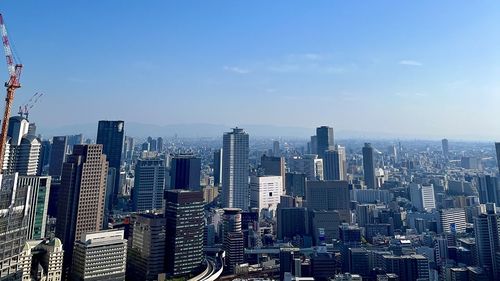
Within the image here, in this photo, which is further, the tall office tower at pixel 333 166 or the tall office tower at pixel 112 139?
the tall office tower at pixel 333 166

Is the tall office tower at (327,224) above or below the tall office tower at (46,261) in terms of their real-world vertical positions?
above

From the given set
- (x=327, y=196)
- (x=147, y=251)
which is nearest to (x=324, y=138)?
(x=327, y=196)

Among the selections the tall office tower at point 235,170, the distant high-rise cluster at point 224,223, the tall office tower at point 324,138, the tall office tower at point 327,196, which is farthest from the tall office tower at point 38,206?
the tall office tower at point 324,138

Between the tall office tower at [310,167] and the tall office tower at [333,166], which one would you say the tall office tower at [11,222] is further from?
the tall office tower at [333,166]

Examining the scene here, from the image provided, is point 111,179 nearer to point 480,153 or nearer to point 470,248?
point 470,248

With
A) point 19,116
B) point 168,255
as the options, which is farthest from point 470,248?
point 19,116

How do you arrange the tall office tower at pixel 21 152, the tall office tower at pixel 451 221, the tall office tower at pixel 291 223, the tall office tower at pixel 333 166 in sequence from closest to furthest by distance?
the tall office tower at pixel 21 152
the tall office tower at pixel 451 221
the tall office tower at pixel 291 223
the tall office tower at pixel 333 166

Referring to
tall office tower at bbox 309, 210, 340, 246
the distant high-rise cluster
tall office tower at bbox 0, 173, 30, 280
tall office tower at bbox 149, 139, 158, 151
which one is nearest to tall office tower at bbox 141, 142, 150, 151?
tall office tower at bbox 149, 139, 158, 151
